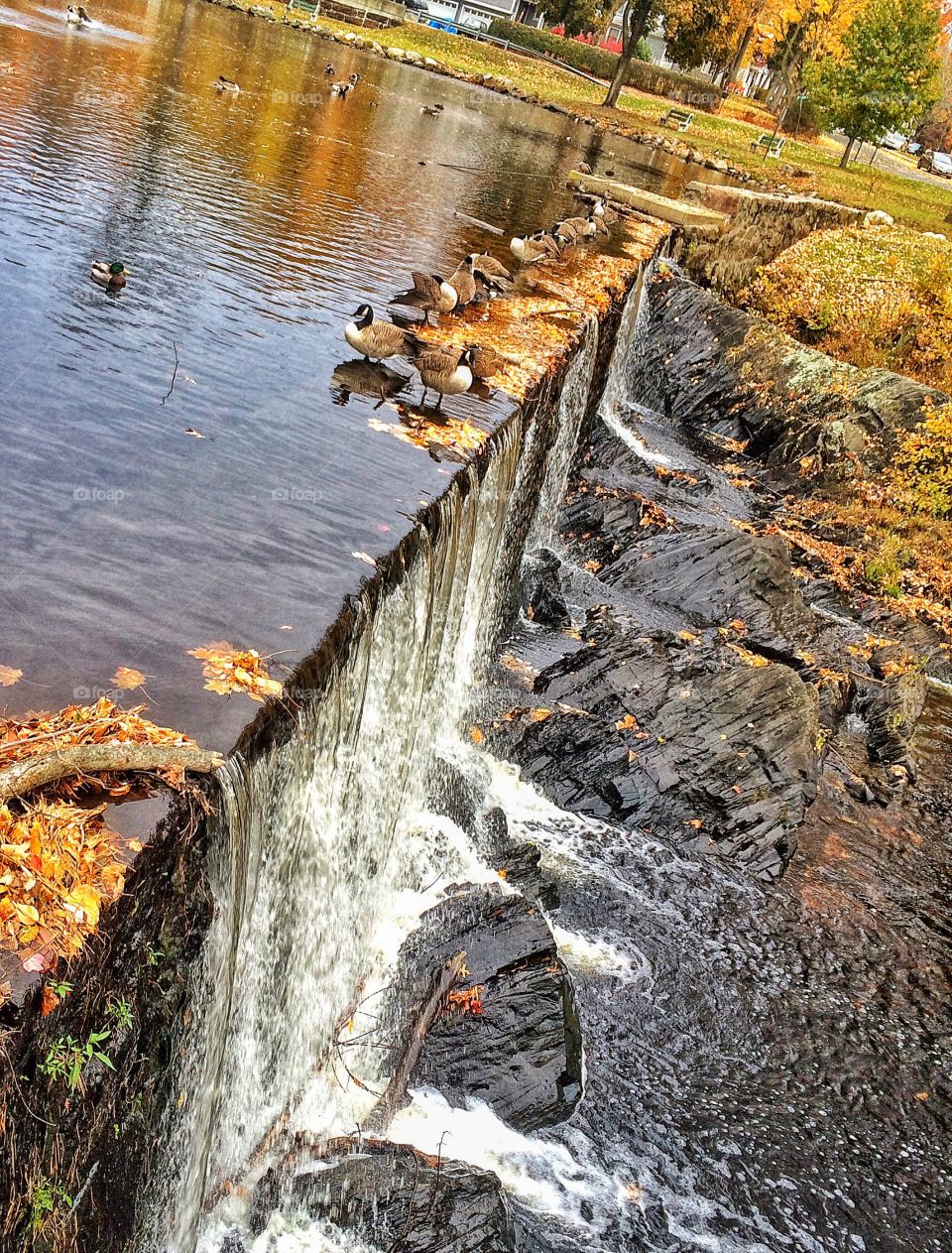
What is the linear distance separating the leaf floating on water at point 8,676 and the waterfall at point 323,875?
108 centimetres

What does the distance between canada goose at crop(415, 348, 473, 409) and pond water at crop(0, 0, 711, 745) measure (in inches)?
12.4

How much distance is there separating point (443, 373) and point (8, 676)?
20.3ft

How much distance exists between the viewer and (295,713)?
570 cm

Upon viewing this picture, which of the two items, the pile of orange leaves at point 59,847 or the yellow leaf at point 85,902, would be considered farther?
the yellow leaf at point 85,902

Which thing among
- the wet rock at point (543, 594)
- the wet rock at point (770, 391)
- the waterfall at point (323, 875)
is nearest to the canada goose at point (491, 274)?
the wet rock at point (543, 594)

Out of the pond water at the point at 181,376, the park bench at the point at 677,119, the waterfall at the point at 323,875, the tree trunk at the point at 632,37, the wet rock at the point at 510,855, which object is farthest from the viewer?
the tree trunk at the point at 632,37

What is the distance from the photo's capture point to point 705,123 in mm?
55594

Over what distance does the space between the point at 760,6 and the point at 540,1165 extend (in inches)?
2469

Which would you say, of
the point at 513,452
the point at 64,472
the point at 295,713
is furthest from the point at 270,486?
the point at 513,452

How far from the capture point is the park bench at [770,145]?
47688 mm

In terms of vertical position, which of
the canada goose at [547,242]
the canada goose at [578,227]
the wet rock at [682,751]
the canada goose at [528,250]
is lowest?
the wet rock at [682,751]

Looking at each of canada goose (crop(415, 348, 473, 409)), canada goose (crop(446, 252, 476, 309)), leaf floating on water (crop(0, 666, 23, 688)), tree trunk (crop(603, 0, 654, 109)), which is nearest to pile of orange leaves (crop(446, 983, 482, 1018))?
leaf floating on water (crop(0, 666, 23, 688))

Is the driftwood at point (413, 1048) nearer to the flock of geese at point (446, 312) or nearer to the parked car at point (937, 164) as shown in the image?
the flock of geese at point (446, 312)

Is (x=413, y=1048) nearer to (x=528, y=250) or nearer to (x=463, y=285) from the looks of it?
(x=463, y=285)
